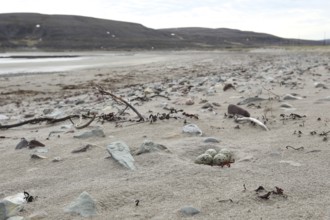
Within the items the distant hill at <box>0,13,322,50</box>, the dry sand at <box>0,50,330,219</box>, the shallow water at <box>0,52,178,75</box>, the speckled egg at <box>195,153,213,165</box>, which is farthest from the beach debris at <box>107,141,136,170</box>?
the distant hill at <box>0,13,322,50</box>

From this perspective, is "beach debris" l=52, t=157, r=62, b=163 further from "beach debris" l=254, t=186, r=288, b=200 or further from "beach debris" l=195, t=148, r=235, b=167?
"beach debris" l=254, t=186, r=288, b=200

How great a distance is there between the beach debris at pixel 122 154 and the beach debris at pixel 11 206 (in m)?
0.78

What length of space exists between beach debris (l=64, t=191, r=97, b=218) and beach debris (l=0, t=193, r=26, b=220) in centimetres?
27

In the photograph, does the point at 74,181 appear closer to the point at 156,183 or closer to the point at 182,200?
the point at 156,183

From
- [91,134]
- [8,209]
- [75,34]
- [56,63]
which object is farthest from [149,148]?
[75,34]

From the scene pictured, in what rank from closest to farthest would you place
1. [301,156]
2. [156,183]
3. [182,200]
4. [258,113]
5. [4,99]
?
[182,200] → [156,183] → [301,156] → [258,113] → [4,99]

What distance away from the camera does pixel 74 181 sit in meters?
2.84

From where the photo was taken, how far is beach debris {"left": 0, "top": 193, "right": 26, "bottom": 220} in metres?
2.25

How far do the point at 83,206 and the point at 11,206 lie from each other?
39 centimetres

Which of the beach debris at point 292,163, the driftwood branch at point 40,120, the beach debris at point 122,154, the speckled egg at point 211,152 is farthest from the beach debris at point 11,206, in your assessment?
the driftwood branch at point 40,120

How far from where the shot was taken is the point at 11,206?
7.62ft

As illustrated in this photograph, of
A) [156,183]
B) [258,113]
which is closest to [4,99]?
[258,113]

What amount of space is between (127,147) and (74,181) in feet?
2.15

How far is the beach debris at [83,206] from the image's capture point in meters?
2.28
